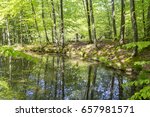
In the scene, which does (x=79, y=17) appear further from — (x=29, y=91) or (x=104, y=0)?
(x=29, y=91)

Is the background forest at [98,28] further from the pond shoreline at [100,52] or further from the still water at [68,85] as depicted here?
the still water at [68,85]

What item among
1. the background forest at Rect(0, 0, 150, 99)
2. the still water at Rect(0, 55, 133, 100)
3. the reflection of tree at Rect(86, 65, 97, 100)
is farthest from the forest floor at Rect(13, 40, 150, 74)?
the reflection of tree at Rect(86, 65, 97, 100)

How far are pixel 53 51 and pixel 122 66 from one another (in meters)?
14.4

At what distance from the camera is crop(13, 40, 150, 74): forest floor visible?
59.6ft

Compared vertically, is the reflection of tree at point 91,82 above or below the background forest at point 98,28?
below

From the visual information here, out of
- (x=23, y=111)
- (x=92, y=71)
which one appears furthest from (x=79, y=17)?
(x=23, y=111)

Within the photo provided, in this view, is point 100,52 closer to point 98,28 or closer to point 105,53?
point 105,53

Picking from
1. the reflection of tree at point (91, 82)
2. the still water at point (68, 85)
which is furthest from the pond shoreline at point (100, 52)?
the reflection of tree at point (91, 82)

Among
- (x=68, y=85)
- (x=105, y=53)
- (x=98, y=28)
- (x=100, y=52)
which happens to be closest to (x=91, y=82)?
(x=68, y=85)

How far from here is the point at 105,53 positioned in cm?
2311

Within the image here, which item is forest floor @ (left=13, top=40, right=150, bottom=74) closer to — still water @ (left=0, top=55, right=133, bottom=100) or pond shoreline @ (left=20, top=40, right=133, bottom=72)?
pond shoreline @ (left=20, top=40, right=133, bottom=72)

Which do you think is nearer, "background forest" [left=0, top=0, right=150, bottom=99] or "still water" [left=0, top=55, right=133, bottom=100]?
"still water" [left=0, top=55, right=133, bottom=100]

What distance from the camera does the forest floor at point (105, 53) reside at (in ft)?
59.6

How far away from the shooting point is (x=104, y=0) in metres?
35.2
